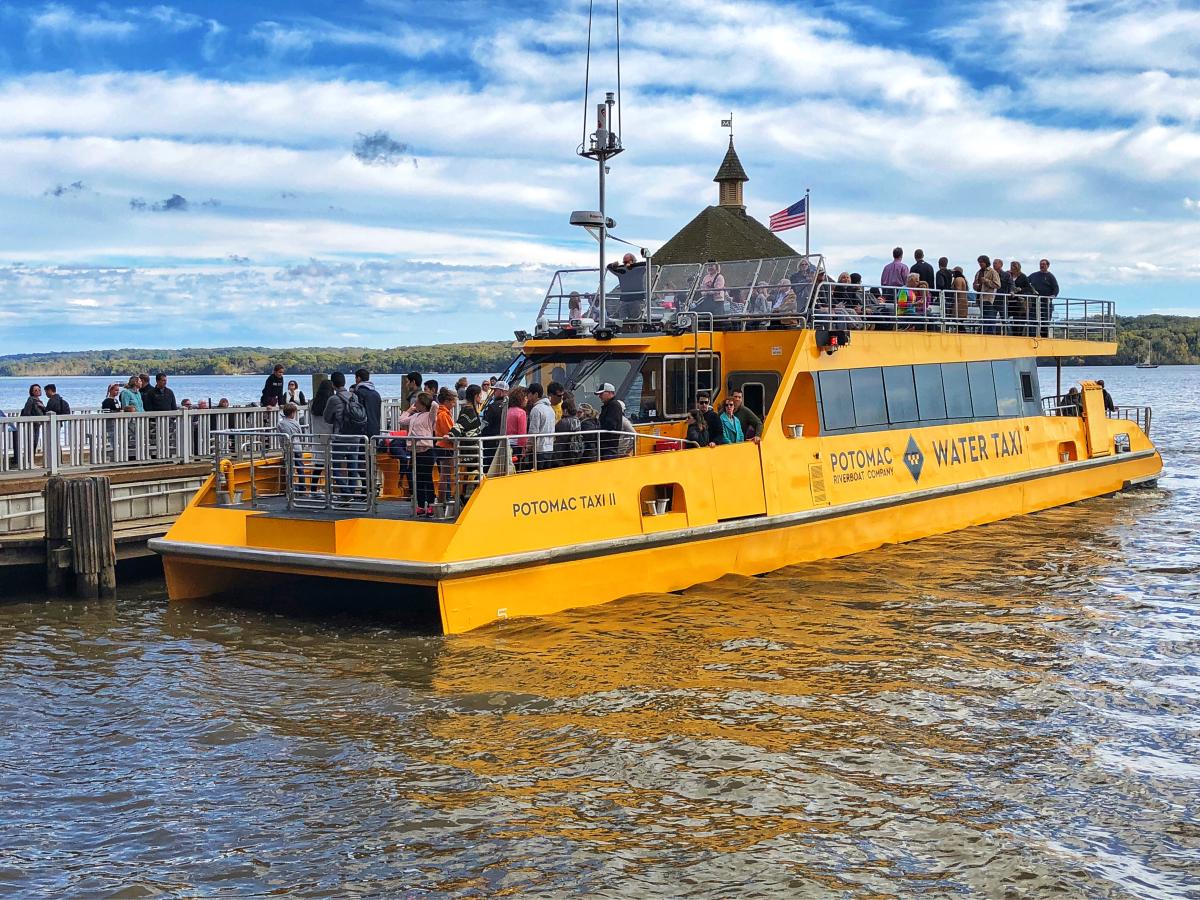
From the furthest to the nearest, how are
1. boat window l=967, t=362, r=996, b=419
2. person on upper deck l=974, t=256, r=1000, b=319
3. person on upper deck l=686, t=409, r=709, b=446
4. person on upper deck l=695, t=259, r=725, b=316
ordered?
person on upper deck l=974, t=256, r=1000, b=319, boat window l=967, t=362, r=996, b=419, person on upper deck l=695, t=259, r=725, b=316, person on upper deck l=686, t=409, r=709, b=446

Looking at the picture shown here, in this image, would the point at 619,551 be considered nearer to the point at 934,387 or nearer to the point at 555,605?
the point at 555,605

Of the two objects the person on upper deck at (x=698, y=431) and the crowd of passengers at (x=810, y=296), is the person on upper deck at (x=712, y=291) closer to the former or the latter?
the crowd of passengers at (x=810, y=296)

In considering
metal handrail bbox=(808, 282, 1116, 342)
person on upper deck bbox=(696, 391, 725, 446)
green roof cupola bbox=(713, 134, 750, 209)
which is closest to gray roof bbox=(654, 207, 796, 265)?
green roof cupola bbox=(713, 134, 750, 209)

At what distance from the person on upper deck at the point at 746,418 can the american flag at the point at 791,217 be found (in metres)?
4.68

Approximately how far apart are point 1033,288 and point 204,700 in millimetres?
16043

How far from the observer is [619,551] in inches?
484

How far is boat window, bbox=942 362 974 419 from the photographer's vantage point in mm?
17875

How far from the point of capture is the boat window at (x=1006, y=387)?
19.2m

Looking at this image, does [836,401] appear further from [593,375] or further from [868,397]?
[593,375]

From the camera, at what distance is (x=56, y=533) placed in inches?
554

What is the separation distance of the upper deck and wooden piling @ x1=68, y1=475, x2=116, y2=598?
18.5ft

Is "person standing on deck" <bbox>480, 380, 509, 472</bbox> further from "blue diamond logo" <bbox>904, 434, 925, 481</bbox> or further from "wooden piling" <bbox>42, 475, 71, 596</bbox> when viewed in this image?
"blue diamond logo" <bbox>904, 434, 925, 481</bbox>

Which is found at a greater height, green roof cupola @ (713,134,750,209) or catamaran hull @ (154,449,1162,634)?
green roof cupola @ (713,134,750,209)

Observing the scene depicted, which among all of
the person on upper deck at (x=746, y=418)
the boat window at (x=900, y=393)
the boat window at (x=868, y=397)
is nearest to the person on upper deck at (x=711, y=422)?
the person on upper deck at (x=746, y=418)
